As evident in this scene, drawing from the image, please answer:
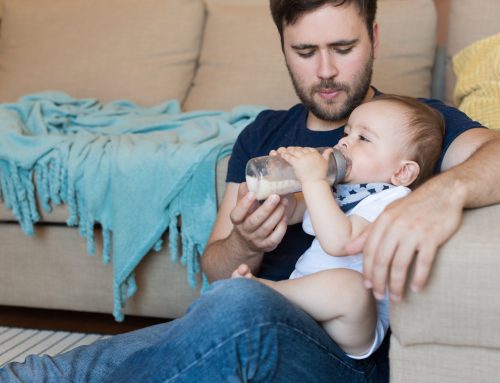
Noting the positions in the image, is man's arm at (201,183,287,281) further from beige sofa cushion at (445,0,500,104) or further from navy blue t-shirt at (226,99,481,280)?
beige sofa cushion at (445,0,500,104)

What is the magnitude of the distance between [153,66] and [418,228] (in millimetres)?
1822

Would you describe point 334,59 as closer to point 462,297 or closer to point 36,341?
point 462,297

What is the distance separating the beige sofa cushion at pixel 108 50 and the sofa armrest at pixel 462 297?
171 centimetres

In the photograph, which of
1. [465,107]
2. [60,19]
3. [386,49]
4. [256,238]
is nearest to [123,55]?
[60,19]

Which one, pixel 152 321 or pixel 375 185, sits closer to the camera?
pixel 375 185

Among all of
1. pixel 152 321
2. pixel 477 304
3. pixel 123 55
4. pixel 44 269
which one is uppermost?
pixel 477 304

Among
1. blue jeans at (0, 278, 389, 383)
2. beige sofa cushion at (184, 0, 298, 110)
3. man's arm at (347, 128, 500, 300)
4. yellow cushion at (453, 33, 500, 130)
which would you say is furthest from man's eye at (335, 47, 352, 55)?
beige sofa cushion at (184, 0, 298, 110)

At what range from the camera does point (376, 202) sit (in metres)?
1.04

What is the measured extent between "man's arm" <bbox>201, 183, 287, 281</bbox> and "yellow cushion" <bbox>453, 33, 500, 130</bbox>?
0.59m

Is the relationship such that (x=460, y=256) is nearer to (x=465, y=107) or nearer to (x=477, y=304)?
(x=477, y=304)

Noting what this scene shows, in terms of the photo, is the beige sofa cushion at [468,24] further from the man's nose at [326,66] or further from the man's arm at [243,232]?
the man's arm at [243,232]

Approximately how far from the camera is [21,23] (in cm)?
266

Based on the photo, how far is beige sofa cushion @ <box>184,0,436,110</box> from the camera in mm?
2209

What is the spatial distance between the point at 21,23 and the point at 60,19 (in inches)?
6.6
